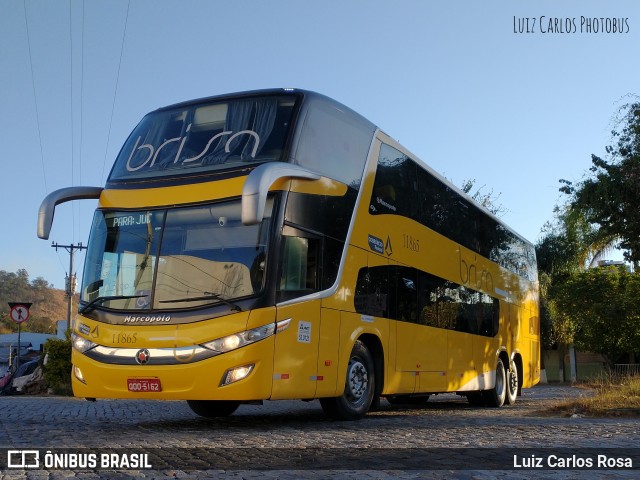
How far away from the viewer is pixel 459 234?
16562mm

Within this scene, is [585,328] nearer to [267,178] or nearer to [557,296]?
[557,296]

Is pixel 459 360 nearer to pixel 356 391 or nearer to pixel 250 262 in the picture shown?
pixel 356 391

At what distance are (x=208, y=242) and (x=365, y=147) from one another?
3.48 m

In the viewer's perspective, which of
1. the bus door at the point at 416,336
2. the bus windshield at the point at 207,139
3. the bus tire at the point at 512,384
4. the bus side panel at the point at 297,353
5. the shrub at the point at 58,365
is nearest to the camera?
the bus side panel at the point at 297,353

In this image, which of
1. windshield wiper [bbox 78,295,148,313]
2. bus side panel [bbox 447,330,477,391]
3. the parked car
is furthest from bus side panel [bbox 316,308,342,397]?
the parked car

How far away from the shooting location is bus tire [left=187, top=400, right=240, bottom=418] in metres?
12.3

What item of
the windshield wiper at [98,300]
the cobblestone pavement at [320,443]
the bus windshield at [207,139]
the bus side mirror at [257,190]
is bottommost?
the cobblestone pavement at [320,443]

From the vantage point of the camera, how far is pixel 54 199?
11.0 meters

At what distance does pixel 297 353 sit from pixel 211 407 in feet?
10.6

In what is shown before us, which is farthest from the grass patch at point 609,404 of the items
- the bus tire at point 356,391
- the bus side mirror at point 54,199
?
the bus side mirror at point 54,199

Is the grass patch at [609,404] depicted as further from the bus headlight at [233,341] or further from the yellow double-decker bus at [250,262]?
the bus headlight at [233,341]

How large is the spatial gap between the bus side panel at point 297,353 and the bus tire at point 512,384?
34.8 ft

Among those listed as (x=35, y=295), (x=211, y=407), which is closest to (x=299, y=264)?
(x=211, y=407)

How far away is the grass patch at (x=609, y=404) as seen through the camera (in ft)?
40.2
